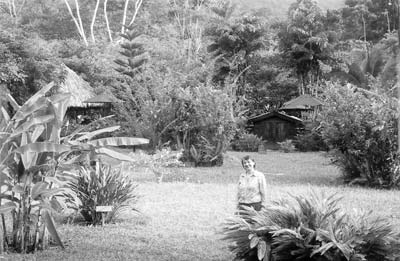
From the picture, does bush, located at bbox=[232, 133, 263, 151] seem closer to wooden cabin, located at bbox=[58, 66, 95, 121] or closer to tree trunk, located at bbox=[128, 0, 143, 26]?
wooden cabin, located at bbox=[58, 66, 95, 121]

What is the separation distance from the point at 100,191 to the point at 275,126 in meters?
18.5

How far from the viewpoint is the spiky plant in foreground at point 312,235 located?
5430mm

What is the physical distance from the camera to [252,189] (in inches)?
284

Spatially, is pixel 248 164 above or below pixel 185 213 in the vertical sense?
above

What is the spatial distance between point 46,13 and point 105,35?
13.9 feet

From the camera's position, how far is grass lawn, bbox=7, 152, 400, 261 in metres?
6.68

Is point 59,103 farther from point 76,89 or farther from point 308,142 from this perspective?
point 76,89

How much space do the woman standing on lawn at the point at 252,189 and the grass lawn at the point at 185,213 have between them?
0.60 m

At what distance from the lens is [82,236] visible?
762 centimetres

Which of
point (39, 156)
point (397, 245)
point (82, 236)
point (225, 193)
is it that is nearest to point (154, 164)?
point (225, 193)

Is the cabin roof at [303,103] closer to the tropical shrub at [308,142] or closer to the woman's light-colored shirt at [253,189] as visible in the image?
the tropical shrub at [308,142]

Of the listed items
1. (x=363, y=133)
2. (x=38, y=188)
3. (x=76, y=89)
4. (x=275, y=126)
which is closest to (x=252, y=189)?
(x=38, y=188)

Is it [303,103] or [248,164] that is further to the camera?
[303,103]

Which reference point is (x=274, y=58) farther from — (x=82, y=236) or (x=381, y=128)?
(x=82, y=236)
